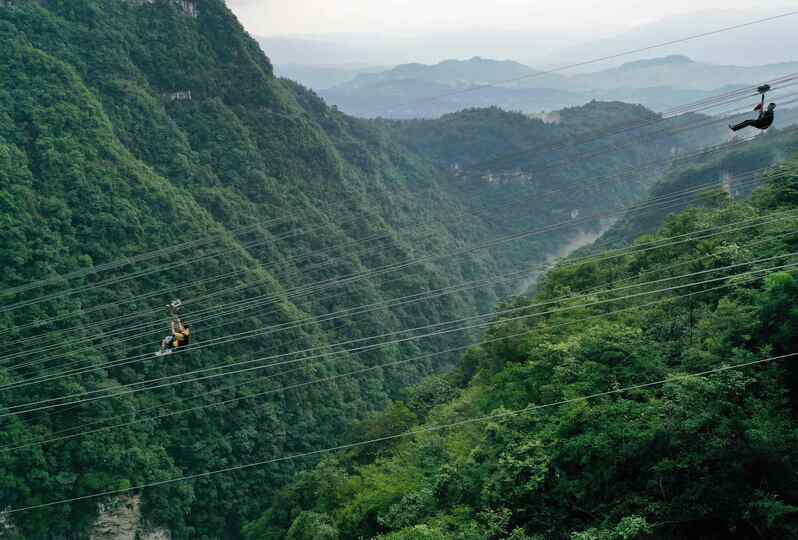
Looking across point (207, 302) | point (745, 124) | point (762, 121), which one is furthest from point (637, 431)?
point (207, 302)

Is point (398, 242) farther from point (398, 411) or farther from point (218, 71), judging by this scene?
point (398, 411)

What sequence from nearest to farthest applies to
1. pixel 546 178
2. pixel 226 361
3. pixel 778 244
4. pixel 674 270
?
pixel 778 244, pixel 674 270, pixel 226 361, pixel 546 178

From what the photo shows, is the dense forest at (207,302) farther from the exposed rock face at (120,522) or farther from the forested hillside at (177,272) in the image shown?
the exposed rock face at (120,522)

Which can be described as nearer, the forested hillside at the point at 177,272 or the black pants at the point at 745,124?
the black pants at the point at 745,124

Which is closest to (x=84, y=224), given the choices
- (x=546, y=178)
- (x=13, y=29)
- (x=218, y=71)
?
(x=13, y=29)

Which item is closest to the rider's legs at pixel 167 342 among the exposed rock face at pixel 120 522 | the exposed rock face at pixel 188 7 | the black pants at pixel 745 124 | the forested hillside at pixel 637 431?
the forested hillside at pixel 637 431

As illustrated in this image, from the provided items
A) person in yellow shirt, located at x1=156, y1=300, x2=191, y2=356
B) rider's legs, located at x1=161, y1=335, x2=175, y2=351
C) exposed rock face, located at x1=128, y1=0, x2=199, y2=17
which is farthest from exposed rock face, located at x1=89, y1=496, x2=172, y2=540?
exposed rock face, located at x1=128, y1=0, x2=199, y2=17

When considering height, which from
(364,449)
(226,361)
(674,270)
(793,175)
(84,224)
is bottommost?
(364,449)
